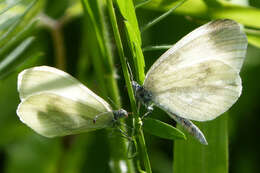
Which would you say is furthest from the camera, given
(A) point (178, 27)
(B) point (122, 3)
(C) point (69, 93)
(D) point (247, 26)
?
(A) point (178, 27)

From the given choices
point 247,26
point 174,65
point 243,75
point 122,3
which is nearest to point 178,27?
point 243,75

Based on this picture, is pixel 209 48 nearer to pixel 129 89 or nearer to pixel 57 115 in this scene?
pixel 129 89

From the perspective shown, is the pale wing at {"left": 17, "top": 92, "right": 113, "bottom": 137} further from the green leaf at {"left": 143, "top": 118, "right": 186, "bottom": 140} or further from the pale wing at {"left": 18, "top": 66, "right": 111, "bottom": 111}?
the green leaf at {"left": 143, "top": 118, "right": 186, "bottom": 140}

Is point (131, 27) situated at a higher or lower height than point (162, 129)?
higher

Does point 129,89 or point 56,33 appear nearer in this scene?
point 129,89

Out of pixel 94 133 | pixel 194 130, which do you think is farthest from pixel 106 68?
pixel 94 133

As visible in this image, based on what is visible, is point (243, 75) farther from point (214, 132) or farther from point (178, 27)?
point (214, 132)
